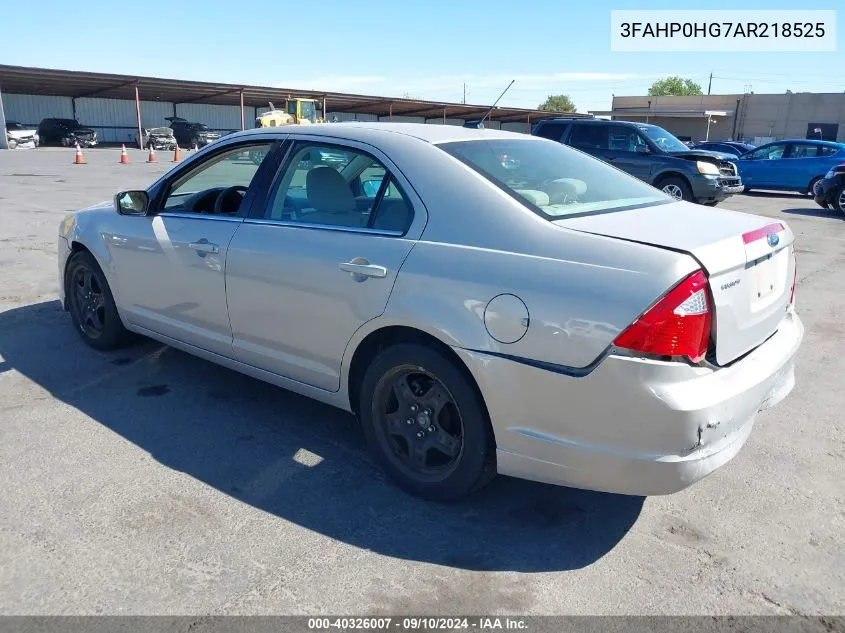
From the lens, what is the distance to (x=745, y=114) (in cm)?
6775

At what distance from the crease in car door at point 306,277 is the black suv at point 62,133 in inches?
1556

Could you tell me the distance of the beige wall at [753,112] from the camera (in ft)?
206

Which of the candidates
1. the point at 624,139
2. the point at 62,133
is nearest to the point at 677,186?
the point at 624,139

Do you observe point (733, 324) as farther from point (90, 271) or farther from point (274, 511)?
point (90, 271)

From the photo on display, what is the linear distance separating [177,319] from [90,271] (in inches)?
45.2

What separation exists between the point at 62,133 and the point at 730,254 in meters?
42.3

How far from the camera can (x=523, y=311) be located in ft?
8.55

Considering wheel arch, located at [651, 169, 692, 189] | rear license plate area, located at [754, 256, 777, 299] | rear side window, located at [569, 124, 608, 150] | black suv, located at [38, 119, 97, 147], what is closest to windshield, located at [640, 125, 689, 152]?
wheel arch, located at [651, 169, 692, 189]

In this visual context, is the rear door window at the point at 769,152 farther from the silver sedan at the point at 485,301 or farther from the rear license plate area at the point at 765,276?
the rear license plate area at the point at 765,276

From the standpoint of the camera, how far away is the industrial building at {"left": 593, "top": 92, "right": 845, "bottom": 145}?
2457 inches

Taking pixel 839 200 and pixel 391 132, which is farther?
pixel 839 200

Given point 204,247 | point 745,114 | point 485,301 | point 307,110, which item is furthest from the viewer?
point 745,114

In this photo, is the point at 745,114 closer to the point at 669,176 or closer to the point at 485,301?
the point at 669,176

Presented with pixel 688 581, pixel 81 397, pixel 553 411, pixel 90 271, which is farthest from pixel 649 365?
pixel 90 271
